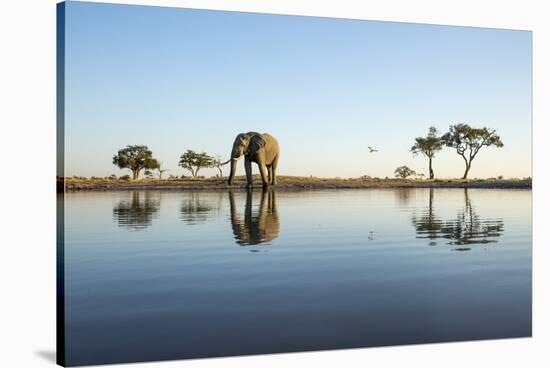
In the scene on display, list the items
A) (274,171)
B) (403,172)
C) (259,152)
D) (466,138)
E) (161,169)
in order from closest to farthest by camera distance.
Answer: (259,152), (161,169), (274,171), (466,138), (403,172)

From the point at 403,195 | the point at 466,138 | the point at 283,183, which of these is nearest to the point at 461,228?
the point at 403,195

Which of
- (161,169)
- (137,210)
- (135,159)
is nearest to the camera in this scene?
(135,159)

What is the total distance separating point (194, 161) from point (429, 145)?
2.45 m

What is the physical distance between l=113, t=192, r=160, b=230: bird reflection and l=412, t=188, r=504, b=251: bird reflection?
2.62 meters

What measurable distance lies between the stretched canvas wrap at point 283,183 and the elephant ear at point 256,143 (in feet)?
0.16

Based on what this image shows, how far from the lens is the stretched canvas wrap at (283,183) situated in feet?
23.2

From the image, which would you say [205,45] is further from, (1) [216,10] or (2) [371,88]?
(2) [371,88]

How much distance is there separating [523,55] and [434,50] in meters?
1.00

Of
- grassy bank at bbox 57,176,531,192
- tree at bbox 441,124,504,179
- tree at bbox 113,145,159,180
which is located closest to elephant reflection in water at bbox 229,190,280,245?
grassy bank at bbox 57,176,531,192

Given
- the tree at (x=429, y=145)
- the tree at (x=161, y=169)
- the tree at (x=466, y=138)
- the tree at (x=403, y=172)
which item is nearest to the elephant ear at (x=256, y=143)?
the tree at (x=161, y=169)

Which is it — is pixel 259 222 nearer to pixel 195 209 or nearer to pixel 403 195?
pixel 195 209

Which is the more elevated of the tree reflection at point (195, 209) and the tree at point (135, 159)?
the tree at point (135, 159)

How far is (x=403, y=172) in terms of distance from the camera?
29.1 ft

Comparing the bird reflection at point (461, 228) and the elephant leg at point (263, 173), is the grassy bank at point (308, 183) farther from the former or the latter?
the bird reflection at point (461, 228)
